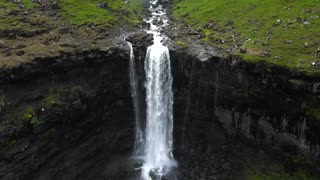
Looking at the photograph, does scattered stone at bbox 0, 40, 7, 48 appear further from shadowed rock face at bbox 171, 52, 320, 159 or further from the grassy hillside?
shadowed rock face at bbox 171, 52, 320, 159

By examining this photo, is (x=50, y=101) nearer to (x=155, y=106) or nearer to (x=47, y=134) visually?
(x=47, y=134)

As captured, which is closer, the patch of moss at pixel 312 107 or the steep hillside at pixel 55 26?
the patch of moss at pixel 312 107

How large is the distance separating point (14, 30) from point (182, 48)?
23385 millimetres

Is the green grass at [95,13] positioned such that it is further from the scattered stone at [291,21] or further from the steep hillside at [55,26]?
the scattered stone at [291,21]

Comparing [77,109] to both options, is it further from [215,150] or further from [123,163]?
[215,150]

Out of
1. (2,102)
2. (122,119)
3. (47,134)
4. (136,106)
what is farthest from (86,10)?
(47,134)

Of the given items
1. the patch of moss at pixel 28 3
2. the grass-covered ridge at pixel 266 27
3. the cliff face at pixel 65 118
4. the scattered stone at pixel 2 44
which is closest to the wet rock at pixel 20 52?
the cliff face at pixel 65 118

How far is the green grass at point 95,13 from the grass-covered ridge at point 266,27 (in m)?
12.1

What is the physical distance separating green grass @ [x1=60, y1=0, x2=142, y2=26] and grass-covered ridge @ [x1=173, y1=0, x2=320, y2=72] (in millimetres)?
12129

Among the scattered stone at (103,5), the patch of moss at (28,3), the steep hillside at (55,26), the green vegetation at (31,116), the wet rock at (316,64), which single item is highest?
Result: the scattered stone at (103,5)

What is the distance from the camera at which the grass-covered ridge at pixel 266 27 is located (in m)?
40.4

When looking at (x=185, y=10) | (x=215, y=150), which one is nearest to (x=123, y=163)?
(x=215, y=150)

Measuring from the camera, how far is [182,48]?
155 feet

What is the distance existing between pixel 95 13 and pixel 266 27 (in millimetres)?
31996
